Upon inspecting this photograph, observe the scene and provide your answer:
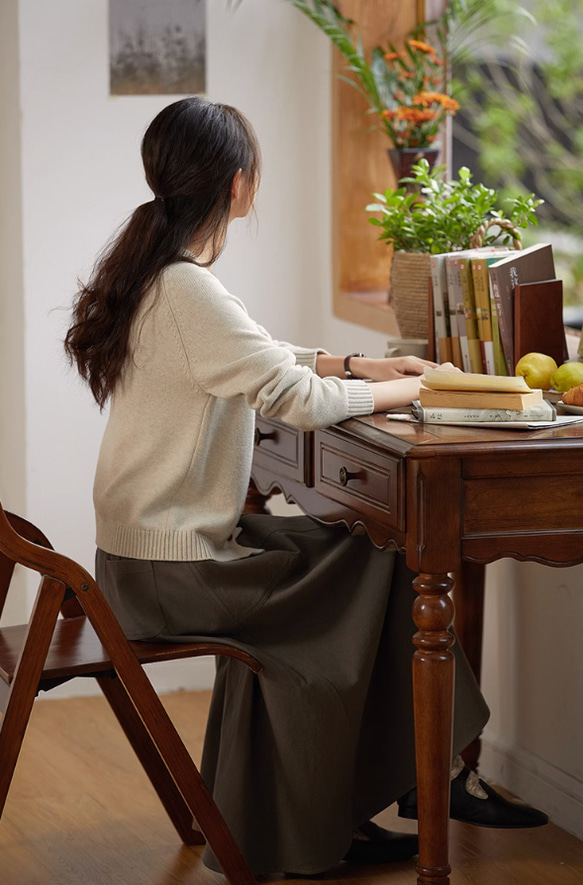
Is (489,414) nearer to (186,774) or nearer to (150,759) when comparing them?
(186,774)

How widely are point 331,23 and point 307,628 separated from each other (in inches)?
63.9

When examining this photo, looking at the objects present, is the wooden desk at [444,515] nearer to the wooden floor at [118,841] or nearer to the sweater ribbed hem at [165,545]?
the sweater ribbed hem at [165,545]

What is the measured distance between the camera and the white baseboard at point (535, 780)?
2762 mm

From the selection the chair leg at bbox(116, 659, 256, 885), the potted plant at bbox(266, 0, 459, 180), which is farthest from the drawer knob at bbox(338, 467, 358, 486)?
the potted plant at bbox(266, 0, 459, 180)

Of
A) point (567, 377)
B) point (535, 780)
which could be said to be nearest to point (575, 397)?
point (567, 377)

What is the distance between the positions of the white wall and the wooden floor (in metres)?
0.58

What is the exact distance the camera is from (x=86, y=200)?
349 centimetres

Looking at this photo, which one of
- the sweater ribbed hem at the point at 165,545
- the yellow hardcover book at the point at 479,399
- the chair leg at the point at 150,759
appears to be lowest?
the chair leg at the point at 150,759

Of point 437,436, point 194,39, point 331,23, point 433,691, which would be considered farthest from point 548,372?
point 194,39

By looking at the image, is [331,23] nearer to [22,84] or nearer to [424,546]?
[22,84]

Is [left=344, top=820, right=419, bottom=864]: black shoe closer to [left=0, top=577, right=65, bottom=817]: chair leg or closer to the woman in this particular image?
the woman

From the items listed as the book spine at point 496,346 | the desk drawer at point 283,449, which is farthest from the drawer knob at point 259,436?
the book spine at point 496,346

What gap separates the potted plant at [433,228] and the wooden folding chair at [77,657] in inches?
33.5

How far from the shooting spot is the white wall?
3426mm
